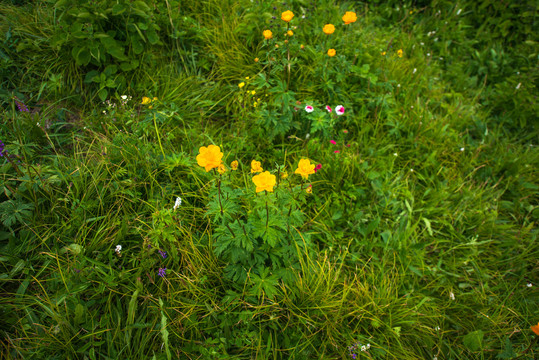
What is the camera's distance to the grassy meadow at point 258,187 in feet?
5.25

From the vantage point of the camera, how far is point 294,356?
5.25ft

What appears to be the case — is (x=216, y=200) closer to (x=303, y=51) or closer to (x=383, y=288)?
(x=383, y=288)

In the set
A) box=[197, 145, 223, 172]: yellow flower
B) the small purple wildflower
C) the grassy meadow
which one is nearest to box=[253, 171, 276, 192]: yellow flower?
the grassy meadow

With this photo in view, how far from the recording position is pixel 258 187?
1.35 m

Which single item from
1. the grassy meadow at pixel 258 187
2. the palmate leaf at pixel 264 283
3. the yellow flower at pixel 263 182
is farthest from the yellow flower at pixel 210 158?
the palmate leaf at pixel 264 283

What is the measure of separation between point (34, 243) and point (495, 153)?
3.74 metres

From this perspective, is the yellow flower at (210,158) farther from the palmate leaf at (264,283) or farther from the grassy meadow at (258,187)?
the palmate leaf at (264,283)

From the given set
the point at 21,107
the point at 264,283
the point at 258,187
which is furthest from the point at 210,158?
the point at 21,107

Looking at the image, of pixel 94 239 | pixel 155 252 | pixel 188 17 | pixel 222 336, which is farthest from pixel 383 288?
pixel 188 17

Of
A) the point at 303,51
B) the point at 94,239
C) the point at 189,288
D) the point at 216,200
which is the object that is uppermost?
the point at 303,51

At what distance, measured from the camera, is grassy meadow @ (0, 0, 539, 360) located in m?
1.60

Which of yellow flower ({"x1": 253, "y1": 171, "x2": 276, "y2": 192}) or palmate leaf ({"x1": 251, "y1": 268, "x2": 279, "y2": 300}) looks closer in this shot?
yellow flower ({"x1": 253, "y1": 171, "x2": 276, "y2": 192})

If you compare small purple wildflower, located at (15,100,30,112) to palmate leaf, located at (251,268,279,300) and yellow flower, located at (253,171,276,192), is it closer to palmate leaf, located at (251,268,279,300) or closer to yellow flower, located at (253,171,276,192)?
yellow flower, located at (253,171,276,192)

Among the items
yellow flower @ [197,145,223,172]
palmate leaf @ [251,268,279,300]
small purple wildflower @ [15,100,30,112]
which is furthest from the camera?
small purple wildflower @ [15,100,30,112]
